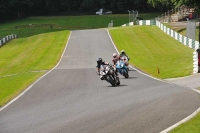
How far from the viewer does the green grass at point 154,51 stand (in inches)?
1206

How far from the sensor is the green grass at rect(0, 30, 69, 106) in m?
34.4

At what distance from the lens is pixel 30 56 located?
159 feet

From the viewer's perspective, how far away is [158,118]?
12.3m

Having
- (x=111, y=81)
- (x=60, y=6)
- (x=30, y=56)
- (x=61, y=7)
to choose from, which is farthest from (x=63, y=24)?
(x=111, y=81)

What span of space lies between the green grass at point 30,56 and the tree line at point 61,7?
57037mm

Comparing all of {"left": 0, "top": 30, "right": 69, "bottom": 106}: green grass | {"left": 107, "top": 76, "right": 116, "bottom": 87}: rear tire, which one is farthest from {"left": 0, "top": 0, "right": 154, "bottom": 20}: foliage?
{"left": 107, "top": 76, "right": 116, "bottom": 87}: rear tire

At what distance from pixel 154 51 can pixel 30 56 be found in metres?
13.9

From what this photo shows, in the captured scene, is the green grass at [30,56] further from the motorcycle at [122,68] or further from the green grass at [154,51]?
the green grass at [154,51]

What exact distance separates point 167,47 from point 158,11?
70520 millimetres

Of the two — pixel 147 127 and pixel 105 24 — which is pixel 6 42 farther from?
pixel 147 127

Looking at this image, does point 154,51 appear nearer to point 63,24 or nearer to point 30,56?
point 30,56

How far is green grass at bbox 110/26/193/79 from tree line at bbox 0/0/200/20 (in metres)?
55.0

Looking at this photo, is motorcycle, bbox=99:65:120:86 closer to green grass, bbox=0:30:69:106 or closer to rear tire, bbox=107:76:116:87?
rear tire, bbox=107:76:116:87

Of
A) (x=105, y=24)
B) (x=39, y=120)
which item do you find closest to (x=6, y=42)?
(x=105, y=24)
